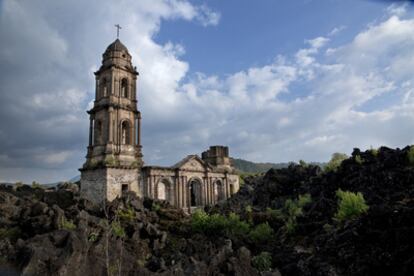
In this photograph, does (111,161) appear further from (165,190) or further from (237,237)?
(237,237)

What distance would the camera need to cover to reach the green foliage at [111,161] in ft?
89.5

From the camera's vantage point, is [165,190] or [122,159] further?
[165,190]

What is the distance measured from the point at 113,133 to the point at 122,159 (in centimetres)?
256

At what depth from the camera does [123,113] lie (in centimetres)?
3055

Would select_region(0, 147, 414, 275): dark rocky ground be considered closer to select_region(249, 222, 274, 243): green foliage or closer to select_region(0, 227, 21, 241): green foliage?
select_region(0, 227, 21, 241): green foliage

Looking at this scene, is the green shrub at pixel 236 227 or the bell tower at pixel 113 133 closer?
the green shrub at pixel 236 227

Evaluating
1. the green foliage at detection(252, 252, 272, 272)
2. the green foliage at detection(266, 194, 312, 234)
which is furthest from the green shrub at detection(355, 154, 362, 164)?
the green foliage at detection(252, 252, 272, 272)

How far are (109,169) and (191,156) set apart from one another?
8.97 meters

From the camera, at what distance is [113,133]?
96.5ft

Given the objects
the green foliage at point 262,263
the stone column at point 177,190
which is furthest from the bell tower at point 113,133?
the green foliage at point 262,263

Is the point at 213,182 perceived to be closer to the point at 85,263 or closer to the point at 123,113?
the point at 123,113

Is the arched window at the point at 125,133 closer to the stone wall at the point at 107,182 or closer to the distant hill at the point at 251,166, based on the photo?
the stone wall at the point at 107,182

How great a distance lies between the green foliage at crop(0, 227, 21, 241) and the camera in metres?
19.1

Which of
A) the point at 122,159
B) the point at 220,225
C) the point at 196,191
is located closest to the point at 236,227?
the point at 220,225
